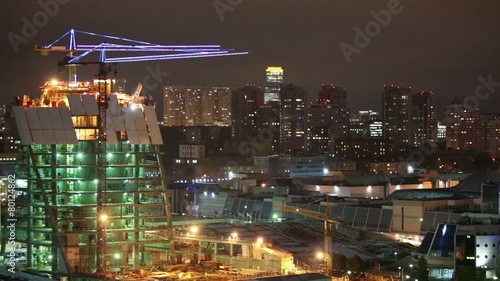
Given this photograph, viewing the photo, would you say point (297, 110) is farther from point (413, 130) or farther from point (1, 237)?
point (1, 237)

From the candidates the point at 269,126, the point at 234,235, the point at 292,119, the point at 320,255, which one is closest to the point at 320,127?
the point at 292,119

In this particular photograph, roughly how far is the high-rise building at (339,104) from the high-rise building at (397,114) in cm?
340

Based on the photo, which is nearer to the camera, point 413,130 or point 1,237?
point 1,237

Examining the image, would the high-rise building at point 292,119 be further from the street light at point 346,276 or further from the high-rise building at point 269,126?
the street light at point 346,276

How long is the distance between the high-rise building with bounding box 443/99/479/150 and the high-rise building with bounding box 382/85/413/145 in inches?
125

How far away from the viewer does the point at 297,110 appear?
7756 centimetres

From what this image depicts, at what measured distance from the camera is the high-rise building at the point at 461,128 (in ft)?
246

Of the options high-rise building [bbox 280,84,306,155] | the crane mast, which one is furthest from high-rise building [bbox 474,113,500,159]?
the crane mast

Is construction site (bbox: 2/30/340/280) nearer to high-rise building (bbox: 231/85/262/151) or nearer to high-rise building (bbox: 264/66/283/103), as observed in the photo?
high-rise building (bbox: 231/85/262/151)

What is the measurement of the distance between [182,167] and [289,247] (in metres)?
37.3

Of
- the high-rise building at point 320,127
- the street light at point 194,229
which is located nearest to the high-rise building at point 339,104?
the high-rise building at point 320,127

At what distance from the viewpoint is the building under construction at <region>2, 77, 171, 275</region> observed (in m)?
21.9

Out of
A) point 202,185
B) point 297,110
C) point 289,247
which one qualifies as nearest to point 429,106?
point 297,110

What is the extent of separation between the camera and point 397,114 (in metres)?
79.9
